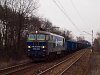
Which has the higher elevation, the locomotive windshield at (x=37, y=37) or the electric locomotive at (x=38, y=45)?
the locomotive windshield at (x=37, y=37)

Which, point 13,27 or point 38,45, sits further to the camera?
point 13,27

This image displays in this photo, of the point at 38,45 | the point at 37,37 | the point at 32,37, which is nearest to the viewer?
the point at 38,45

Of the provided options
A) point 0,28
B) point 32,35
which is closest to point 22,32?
point 0,28

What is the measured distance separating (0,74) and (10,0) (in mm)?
22962

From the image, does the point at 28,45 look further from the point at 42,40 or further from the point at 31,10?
the point at 31,10

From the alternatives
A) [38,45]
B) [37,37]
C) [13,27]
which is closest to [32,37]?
[37,37]

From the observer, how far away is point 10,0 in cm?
3784

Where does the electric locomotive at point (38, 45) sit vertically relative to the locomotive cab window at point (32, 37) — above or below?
below

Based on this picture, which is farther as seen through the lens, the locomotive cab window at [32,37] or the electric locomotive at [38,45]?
the locomotive cab window at [32,37]

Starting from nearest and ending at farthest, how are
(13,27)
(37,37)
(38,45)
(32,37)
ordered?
1. (38,45)
2. (37,37)
3. (32,37)
4. (13,27)

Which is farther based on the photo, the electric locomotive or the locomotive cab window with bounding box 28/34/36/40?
the locomotive cab window with bounding box 28/34/36/40

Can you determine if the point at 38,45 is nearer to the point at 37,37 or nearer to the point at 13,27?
the point at 37,37

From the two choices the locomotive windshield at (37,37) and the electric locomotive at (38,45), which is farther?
the locomotive windshield at (37,37)

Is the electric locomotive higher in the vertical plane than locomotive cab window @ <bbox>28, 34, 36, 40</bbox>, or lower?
lower
